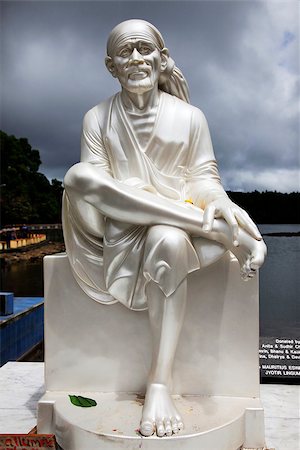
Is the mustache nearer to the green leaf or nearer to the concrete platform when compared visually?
the green leaf

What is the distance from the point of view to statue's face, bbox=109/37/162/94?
6.15 feet

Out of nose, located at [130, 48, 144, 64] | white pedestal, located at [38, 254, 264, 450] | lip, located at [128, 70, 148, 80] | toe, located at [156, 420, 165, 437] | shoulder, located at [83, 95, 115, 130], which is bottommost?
toe, located at [156, 420, 165, 437]

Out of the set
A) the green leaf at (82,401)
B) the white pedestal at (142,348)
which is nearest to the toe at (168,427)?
the white pedestal at (142,348)

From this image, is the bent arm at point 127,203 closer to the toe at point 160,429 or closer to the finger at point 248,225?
the finger at point 248,225

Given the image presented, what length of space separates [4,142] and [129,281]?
11.3ft

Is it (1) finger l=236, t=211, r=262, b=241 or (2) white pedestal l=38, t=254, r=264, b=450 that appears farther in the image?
(2) white pedestal l=38, t=254, r=264, b=450

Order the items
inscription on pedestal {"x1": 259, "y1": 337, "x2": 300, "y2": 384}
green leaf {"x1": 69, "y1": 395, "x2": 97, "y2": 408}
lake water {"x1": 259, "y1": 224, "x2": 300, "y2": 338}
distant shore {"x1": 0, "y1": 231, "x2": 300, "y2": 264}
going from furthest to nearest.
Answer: distant shore {"x1": 0, "y1": 231, "x2": 300, "y2": 264}, lake water {"x1": 259, "y1": 224, "x2": 300, "y2": 338}, inscription on pedestal {"x1": 259, "y1": 337, "x2": 300, "y2": 384}, green leaf {"x1": 69, "y1": 395, "x2": 97, "y2": 408}

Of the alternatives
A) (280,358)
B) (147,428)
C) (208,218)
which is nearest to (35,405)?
(147,428)

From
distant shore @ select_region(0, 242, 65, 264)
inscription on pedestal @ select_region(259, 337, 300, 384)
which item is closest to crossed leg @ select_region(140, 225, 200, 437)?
inscription on pedestal @ select_region(259, 337, 300, 384)

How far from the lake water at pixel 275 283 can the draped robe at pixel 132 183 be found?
5.91ft

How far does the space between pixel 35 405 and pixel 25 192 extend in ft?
9.82

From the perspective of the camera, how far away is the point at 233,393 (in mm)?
1800

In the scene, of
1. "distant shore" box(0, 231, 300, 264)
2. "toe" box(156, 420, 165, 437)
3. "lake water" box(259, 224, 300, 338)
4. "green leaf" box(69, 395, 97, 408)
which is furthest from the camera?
"distant shore" box(0, 231, 300, 264)

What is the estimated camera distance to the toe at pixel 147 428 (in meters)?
1.48
